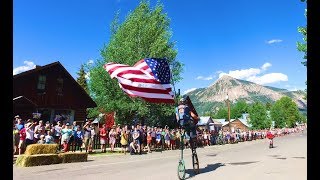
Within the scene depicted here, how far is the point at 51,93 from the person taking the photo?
39250 millimetres

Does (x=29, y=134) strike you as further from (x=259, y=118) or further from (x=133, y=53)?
(x=259, y=118)

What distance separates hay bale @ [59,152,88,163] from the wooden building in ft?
56.9

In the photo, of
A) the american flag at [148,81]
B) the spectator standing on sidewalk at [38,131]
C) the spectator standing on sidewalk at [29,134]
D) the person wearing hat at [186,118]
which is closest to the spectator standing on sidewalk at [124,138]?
the spectator standing on sidewalk at [38,131]

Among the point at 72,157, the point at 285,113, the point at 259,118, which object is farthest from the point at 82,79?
the point at 285,113

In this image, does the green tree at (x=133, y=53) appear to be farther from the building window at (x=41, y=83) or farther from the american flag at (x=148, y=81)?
the american flag at (x=148, y=81)

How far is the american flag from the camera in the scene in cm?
1188

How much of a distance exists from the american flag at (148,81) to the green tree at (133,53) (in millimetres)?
26855

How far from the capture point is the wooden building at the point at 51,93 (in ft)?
120

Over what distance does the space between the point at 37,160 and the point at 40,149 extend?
0.89 meters

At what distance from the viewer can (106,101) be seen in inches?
1663

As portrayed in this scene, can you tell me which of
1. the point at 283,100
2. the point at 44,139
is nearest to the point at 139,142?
the point at 44,139

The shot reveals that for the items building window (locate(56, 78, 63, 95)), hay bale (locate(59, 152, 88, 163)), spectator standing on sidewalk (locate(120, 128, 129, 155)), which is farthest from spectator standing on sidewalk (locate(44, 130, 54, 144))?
building window (locate(56, 78, 63, 95))

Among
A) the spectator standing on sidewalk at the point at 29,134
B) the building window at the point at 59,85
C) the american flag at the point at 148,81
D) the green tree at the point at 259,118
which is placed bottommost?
the green tree at the point at 259,118
